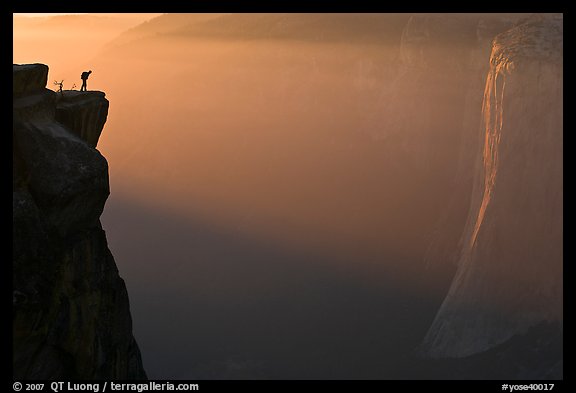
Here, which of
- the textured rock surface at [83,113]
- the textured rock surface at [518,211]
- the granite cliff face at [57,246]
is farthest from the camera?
the textured rock surface at [518,211]

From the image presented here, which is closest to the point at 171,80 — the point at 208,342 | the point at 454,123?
the point at 454,123

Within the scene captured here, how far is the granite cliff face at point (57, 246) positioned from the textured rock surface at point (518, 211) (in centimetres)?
3323

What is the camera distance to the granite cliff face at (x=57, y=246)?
18.7 meters

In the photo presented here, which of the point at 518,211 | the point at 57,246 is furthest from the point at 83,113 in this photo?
the point at 518,211

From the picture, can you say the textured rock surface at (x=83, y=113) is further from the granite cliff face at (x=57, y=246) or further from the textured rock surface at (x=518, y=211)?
the textured rock surface at (x=518, y=211)

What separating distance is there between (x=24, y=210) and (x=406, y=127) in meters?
68.6

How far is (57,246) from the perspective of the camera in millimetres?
19812

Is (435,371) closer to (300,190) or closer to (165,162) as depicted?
(300,190)

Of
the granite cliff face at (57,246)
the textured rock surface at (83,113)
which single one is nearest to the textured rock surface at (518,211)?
the granite cliff face at (57,246)

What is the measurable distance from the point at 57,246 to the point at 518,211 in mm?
37190

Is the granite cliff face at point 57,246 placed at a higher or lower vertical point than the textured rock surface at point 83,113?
lower

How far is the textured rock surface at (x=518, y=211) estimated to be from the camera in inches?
1861

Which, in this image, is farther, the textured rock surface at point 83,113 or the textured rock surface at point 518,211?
the textured rock surface at point 518,211

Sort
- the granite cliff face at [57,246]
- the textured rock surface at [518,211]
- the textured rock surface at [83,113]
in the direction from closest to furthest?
the granite cliff face at [57,246], the textured rock surface at [83,113], the textured rock surface at [518,211]
